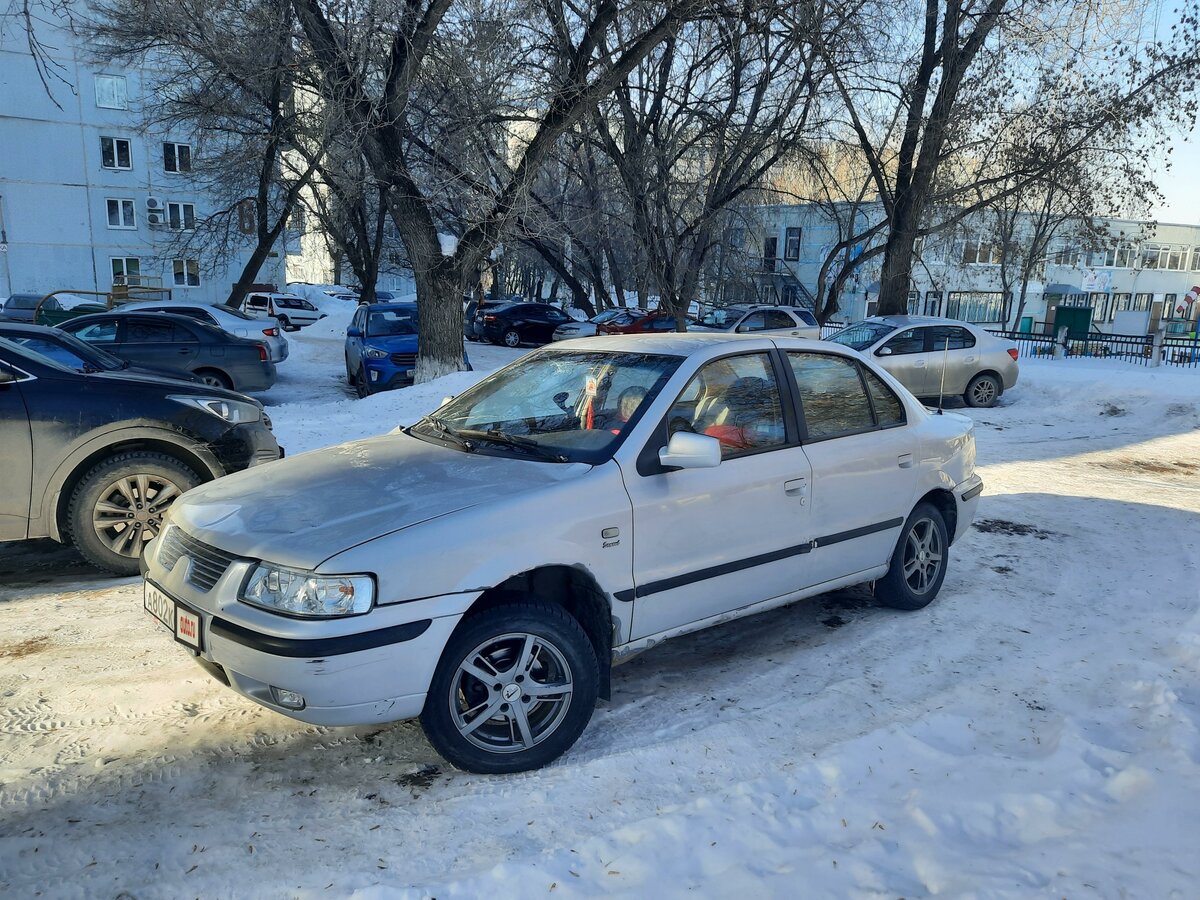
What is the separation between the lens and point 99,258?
130 ft

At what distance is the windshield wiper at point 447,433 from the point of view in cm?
414

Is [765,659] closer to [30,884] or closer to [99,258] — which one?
[30,884]

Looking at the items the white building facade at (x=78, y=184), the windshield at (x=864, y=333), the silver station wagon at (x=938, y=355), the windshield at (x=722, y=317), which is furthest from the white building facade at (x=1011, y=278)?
the white building facade at (x=78, y=184)

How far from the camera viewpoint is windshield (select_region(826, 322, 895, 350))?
14337mm

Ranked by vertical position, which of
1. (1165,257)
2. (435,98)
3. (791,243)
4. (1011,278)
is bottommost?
(1011,278)

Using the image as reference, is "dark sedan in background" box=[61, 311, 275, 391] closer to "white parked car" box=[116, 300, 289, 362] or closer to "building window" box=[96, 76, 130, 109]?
"white parked car" box=[116, 300, 289, 362]

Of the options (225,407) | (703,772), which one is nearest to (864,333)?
(225,407)

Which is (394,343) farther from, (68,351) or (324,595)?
(324,595)

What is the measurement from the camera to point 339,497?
354 cm

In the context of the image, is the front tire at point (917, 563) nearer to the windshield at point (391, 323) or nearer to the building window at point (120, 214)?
the windshield at point (391, 323)

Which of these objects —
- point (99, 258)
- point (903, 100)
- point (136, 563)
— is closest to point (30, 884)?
point (136, 563)

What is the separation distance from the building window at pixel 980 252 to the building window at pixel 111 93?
38241 millimetres

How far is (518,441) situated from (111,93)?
1693 inches

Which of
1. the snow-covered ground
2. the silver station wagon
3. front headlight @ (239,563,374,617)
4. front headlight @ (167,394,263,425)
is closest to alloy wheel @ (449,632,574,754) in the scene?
the snow-covered ground
